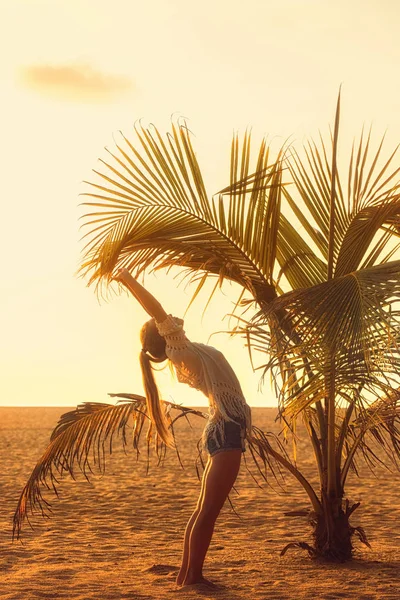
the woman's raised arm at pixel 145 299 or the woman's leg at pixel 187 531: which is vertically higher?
the woman's raised arm at pixel 145 299

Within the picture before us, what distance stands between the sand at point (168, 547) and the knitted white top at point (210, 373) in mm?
1221

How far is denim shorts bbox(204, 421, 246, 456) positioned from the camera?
572 centimetres

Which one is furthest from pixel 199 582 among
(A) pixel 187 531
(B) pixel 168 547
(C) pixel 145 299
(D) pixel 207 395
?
(B) pixel 168 547

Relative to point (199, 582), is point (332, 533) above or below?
above

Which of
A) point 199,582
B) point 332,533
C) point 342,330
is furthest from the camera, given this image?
point 332,533

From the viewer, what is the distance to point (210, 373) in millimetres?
5887

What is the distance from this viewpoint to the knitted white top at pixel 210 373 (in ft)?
19.0

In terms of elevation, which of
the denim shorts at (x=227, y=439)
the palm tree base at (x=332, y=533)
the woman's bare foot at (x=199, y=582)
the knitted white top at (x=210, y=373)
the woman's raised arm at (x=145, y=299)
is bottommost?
the woman's bare foot at (x=199, y=582)

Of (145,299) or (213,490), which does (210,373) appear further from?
(213,490)

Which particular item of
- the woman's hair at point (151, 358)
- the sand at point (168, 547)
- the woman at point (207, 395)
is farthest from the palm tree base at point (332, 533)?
the woman's hair at point (151, 358)

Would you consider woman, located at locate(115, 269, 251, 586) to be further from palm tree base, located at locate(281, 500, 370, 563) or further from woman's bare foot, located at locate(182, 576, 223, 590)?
palm tree base, located at locate(281, 500, 370, 563)

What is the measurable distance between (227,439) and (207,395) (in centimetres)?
40

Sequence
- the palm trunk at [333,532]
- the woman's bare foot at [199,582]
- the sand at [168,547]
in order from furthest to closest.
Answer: the palm trunk at [333,532] → the sand at [168,547] → the woman's bare foot at [199,582]

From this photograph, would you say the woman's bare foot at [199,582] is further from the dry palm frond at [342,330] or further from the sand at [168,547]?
the dry palm frond at [342,330]
